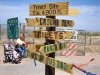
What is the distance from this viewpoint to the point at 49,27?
10477 mm

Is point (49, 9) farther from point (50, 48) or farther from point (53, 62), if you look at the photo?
point (53, 62)

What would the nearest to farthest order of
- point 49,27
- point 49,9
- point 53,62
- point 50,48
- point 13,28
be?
point 53,62
point 50,48
point 49,9
point 49,27
point 13,28

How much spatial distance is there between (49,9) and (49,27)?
0.47 metres

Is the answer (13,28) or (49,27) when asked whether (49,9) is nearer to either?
(49,27)

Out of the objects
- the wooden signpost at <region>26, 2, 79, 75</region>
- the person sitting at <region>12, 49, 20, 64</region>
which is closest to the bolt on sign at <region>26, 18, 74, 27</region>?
the wooden signpost at <region>26, 2, 79, 75</region>

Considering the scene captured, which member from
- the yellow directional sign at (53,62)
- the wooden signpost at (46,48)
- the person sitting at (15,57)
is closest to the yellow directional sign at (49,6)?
the wooden signpost at (46,48)

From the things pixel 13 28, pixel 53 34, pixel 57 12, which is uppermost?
pixel 57 12

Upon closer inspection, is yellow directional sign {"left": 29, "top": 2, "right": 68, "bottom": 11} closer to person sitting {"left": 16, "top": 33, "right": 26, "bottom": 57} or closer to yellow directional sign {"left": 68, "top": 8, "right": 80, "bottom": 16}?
yellow directional sign {"left": 68, "top": 8, "right": 80, "bottom": 16}

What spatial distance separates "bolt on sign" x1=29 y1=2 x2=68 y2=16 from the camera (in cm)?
1018

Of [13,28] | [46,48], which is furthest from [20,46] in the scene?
[46,48]

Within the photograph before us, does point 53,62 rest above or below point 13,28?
below

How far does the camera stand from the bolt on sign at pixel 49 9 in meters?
10.2

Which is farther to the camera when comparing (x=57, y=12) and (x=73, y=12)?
(x=73, y=12)

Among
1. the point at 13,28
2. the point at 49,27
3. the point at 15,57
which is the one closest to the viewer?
the point at 49,27
